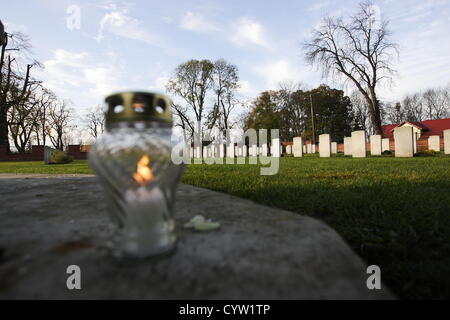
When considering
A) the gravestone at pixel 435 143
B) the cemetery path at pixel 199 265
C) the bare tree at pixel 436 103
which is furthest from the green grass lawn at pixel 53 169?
the bare tree at pixel 436 103

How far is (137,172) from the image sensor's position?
988 millimetres

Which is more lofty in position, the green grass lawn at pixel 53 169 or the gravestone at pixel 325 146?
the gravestone at pixel 325 146

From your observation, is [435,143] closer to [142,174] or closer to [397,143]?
[397,143]

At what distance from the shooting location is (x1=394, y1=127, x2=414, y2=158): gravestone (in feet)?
33.2

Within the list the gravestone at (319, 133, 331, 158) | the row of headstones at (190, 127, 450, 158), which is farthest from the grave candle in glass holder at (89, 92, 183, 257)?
the gravestone at (319, 133, 331, 158)

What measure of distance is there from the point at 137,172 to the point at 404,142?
1249 centimetres

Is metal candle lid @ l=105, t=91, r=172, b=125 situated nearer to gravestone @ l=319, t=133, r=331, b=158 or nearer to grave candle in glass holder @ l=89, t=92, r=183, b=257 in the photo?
grave candle in glass holder @ l=89, t=92, r=183, b=257

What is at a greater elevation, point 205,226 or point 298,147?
point 298,147

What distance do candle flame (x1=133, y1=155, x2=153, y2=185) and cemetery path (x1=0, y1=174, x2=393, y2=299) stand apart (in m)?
0.31

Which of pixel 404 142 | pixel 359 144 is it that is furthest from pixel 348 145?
pixel 404 142

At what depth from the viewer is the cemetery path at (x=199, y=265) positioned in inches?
27.7

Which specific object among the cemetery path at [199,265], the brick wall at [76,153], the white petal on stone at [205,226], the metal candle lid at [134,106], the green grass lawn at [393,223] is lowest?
the green grass lawn at [393,223]

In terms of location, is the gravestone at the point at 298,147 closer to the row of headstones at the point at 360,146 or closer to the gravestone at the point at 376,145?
the row of headstones at the point at 360,146

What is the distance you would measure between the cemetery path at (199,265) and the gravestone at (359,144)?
39.6 ft
